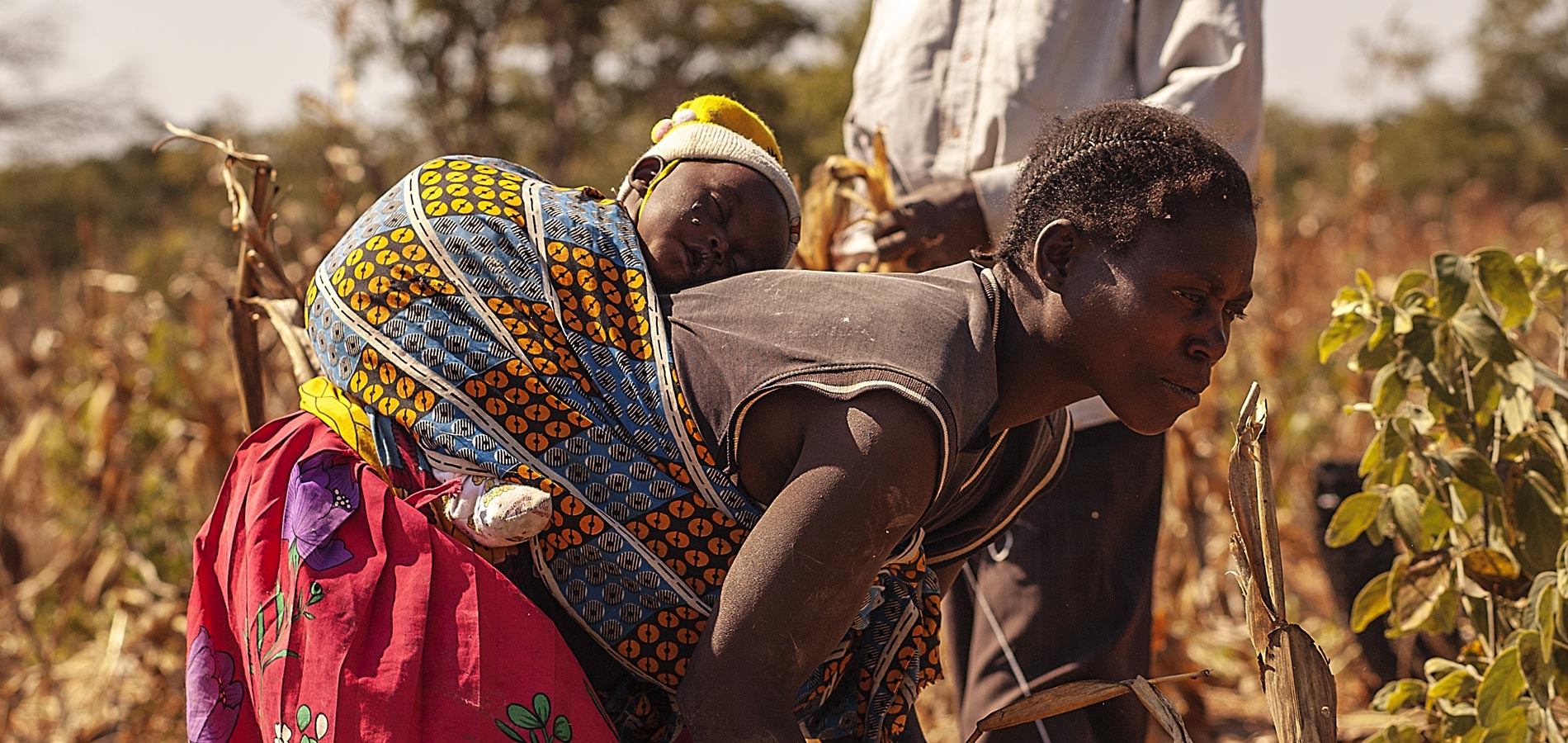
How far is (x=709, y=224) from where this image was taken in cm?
167

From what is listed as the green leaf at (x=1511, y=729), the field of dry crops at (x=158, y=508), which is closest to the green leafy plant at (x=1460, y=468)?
the green leaf at (x=1511, y=729)

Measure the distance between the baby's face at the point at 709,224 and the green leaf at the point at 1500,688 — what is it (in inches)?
43.4

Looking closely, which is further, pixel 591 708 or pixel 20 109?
pixel 20 109

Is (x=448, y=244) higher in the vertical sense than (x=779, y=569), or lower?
higher

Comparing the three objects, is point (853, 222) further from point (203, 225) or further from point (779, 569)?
point (203, 225)

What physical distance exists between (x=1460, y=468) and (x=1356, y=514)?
6.2 inches

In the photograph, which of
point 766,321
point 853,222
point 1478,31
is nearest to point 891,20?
point 853,222

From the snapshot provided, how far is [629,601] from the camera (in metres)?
1.54

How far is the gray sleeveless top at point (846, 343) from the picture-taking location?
55.2 inches

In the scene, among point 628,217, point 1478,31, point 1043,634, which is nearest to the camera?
point 628,217

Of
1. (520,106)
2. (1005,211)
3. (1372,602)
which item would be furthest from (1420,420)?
(520,106)

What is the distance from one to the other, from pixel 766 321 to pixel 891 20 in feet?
3.98

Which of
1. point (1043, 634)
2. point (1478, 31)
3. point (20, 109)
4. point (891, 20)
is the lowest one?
point (20, 109)

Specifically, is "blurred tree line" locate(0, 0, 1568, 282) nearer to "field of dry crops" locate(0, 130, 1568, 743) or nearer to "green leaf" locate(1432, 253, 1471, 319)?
"field of dry crops" locate(0, 130, 1568, 743)
